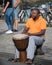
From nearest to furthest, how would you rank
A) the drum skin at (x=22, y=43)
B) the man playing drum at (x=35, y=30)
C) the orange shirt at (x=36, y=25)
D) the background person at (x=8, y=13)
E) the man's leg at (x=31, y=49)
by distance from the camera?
1. the drum skin at (x=22, y=43)
2. the man's leg at (x=31, y=49)
3. the man playing drum at (x=35, y=30)
4. the orange shirt at (x=36, y=25)
5. the background person at (x=8, y=13)

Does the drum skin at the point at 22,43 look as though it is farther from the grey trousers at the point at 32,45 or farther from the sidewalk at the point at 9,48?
the sidewalk at the point at 9,48

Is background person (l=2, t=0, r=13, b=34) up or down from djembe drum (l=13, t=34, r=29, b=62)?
down

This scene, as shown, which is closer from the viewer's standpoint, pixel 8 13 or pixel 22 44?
pixel 22 44

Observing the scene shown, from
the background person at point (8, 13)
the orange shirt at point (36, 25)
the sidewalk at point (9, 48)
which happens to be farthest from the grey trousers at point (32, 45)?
the background person at point (8, 13)

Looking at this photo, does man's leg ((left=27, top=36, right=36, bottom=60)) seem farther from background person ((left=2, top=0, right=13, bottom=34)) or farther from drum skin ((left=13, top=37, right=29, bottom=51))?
background person ((left=2, top=0, right=13, bottom=34))

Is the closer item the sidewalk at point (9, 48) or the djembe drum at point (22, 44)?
the djembe drum at point (22, 44)

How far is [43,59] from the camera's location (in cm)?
720

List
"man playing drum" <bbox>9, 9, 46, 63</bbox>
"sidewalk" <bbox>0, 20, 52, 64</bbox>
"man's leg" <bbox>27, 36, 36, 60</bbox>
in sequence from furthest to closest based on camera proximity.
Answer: "sidewalk" <bbox>0, 20, 52, 64</bbox> < "man playing drum" <bbox>9, 9, 46, 63</bbox> < "man's leg" <bbox>27, 36, 36, 60</bbox>

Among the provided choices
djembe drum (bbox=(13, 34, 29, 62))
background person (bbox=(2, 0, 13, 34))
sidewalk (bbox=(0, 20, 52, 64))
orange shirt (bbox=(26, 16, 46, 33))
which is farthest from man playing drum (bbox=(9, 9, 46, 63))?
background person (bbox=(2, 0, 13, 34))

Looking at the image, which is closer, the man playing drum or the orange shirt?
the man playing drum

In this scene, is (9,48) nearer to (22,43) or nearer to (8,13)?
(22,43)

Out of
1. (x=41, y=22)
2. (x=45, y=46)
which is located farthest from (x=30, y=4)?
(x=41, y=22)

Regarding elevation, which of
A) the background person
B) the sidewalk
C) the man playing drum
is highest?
the man playing drum

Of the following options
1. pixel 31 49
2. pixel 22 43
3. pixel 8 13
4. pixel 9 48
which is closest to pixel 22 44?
pixel 22 43
